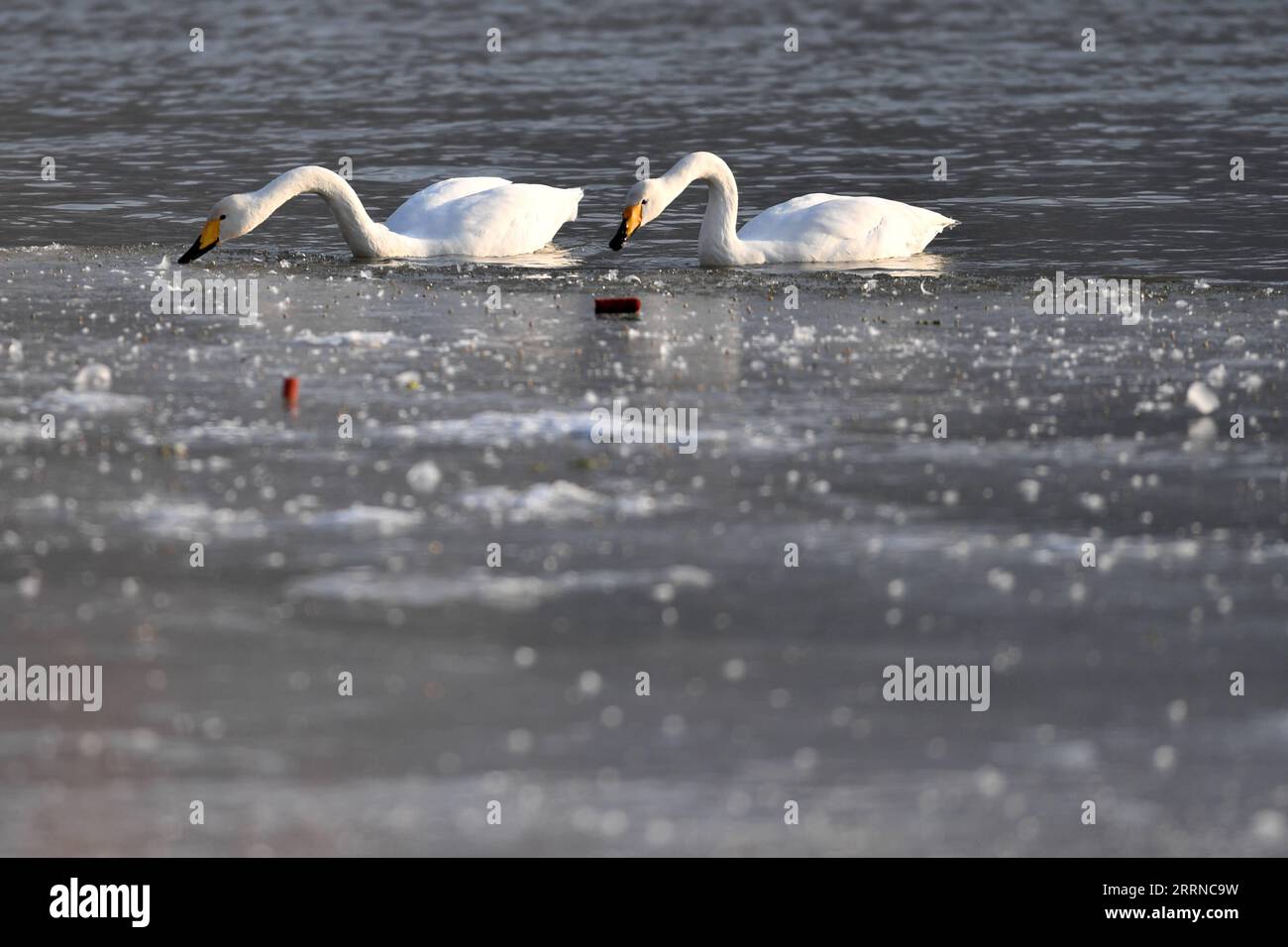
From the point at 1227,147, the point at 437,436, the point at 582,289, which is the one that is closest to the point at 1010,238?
the point at 582,289

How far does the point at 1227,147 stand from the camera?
22266 mm

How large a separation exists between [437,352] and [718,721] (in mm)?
5764

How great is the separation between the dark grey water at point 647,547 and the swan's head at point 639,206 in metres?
0.35

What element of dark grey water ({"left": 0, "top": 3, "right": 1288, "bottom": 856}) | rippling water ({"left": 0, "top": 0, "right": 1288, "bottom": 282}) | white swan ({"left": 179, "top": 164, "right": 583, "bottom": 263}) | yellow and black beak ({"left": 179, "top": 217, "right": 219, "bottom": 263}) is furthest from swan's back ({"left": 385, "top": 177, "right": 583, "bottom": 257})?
yellow and black beak ({"left": 179, "top": 217, "right": 219, "bottom": 263})

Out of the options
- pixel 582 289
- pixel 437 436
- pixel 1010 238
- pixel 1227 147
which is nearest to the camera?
pixel 437 436

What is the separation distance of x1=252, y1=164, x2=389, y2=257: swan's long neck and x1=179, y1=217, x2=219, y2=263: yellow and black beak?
0.38 m

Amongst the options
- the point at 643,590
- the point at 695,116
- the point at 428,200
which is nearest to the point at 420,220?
the point at 428,200

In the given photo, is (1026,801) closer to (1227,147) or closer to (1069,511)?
(1069,511)

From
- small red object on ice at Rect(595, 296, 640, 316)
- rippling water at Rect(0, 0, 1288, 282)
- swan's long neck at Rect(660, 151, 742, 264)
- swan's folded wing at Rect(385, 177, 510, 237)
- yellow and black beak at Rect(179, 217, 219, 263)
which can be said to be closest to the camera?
small red object on ice at Rect(595, 296, 640, 316)

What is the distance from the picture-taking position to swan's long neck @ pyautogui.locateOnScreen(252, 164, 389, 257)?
1525 centimetres

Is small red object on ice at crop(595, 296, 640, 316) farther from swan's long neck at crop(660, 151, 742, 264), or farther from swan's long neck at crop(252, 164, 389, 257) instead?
swan's long neck at crop(252, 164, 389, 257)

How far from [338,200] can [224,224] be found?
847 millimetres
